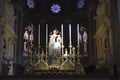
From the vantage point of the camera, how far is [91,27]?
22.1 meters

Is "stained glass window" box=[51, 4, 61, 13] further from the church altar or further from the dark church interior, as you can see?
the church altar

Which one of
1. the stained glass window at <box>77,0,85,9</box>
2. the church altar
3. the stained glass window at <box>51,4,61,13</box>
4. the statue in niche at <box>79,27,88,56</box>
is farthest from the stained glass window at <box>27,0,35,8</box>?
the church altar

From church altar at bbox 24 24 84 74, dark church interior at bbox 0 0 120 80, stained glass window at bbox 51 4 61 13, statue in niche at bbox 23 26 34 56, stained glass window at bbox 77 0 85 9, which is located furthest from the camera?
stained glass window at bbox 51 4 61 13

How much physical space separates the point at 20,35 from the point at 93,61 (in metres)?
5.74

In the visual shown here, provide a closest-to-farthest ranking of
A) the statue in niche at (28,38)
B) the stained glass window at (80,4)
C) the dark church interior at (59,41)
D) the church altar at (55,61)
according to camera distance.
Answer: the dark church interior at (59,41) < the church altar at (55,61) < the statue in niche at (28,38) < the stained glass window at (80,4)

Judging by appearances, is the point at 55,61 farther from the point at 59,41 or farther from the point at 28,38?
the point at 28,38

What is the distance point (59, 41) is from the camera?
2145cm

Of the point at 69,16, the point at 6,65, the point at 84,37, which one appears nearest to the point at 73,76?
the point at 6,65

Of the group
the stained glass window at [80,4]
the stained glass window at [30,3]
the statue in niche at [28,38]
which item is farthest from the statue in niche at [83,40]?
the stained glass window at [30,3]

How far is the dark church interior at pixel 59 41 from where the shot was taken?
42.2ft

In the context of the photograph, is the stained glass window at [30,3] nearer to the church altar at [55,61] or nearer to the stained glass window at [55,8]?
the stained glass window at [55,8]

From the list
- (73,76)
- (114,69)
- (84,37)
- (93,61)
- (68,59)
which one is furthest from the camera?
(84,37)

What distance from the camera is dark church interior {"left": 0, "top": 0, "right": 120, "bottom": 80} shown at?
1287cm

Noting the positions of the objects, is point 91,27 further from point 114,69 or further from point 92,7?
point 114,69
